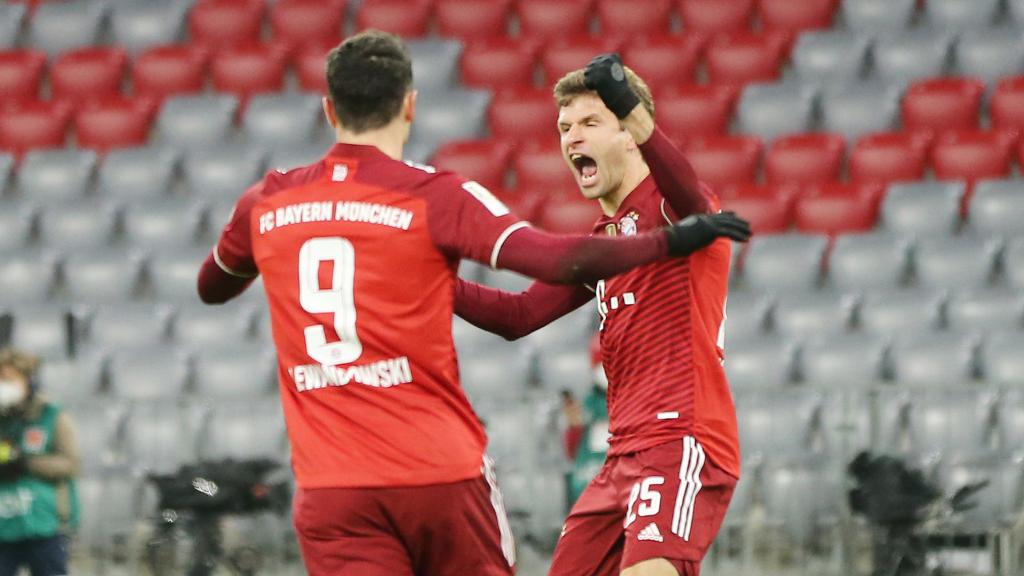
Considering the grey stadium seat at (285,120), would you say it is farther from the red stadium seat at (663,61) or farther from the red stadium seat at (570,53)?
the red stadium seat at (663,61)

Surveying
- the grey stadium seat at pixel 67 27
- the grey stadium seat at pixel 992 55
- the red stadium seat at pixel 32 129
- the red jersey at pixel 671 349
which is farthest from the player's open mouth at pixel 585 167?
the grey stadium seat at pixel 67 27

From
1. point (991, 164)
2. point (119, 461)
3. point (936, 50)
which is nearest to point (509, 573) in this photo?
point (119, 461)

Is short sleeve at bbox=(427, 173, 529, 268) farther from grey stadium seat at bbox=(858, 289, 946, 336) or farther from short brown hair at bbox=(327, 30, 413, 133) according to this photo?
grey stadium seat at bbox=(858, 289, 946, 336)

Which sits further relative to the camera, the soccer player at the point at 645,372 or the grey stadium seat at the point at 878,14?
the grey stadium seat at the point at 878,14

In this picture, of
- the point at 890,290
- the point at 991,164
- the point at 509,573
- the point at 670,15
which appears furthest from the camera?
the point at 670,15

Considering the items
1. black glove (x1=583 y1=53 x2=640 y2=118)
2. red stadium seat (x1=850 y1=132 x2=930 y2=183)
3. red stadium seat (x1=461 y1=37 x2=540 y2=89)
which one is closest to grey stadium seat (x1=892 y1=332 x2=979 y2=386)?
red stadium seat (x1=850 y1=132 x2=930 y2=183)

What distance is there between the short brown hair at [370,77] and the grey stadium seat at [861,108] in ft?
29.5

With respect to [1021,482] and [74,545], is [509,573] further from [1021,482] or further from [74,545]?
[74,545]

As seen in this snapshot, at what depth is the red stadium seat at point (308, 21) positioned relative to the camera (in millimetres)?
14594

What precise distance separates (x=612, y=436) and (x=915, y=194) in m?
6.97

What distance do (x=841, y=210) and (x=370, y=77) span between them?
27.2ft

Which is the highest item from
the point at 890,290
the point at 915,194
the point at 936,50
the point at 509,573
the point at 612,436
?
the point at 936,50

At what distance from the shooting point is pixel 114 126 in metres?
14.2

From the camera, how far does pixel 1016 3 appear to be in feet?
43.5
